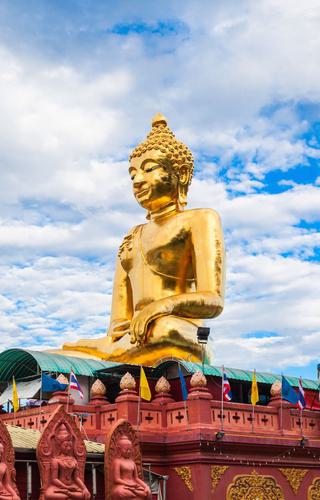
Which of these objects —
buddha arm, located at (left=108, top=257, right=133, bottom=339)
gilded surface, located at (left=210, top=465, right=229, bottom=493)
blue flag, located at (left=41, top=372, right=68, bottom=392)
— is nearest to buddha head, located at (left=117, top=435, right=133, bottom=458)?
gilded surface, located at (left=210, top=465, right=229, bottom=493)

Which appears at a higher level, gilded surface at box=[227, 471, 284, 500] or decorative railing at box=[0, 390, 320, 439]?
decorative railing at box=[0, 390, 320, 439]

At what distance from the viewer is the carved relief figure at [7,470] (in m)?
13.1

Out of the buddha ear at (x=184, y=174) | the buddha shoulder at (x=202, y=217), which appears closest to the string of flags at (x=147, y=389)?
the buddha shoulder at (x=202, y=217)

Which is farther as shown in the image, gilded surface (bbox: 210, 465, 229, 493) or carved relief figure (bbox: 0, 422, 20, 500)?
gilded surface (bbox: 210, 465, 229, 493)

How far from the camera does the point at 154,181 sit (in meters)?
24.0

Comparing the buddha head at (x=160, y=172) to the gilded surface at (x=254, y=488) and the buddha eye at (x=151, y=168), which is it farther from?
the gilded surface at (x=254, y=488)

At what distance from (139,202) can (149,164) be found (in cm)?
118

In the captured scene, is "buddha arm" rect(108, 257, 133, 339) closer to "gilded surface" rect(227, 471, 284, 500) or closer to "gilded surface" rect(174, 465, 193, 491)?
"gilded surface" rect(227, 471, 284, 500)

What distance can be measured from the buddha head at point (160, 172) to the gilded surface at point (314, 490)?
916 cm

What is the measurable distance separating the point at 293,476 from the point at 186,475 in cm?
295

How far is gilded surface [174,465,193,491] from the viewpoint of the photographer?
54.4 feet

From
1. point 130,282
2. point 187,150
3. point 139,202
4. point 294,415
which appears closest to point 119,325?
point 130,282

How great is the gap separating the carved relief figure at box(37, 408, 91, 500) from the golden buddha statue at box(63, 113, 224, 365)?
6948 millimetres

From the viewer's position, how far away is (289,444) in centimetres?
1808
